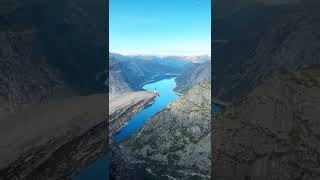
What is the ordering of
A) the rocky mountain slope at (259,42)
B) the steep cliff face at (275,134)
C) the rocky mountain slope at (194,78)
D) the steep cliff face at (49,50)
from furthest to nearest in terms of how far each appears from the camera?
the rocky mountain slope at (194,78) → the rocky mountain slope at (259,42) → the steep cliff face at (49,50) → the steep cliff face at (275,134)

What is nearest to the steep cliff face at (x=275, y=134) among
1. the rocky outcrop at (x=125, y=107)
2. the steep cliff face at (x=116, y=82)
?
the rocky outcrop at (x=125, y=107)

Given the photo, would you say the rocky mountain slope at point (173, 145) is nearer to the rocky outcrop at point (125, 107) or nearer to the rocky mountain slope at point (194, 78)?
the rocky outcrop at point (125, 107)

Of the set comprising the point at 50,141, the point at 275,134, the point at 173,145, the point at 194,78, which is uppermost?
the point at 194,78

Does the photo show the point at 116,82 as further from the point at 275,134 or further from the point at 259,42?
the point at 275,134

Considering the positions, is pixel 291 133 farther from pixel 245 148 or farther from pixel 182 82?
pixel 182 82

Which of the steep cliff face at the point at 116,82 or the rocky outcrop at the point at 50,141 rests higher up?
the steep cliff face at the point at 116,82

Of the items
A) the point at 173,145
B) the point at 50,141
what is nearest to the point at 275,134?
the point at 50,141

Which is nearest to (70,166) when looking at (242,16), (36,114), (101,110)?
(36,114)
